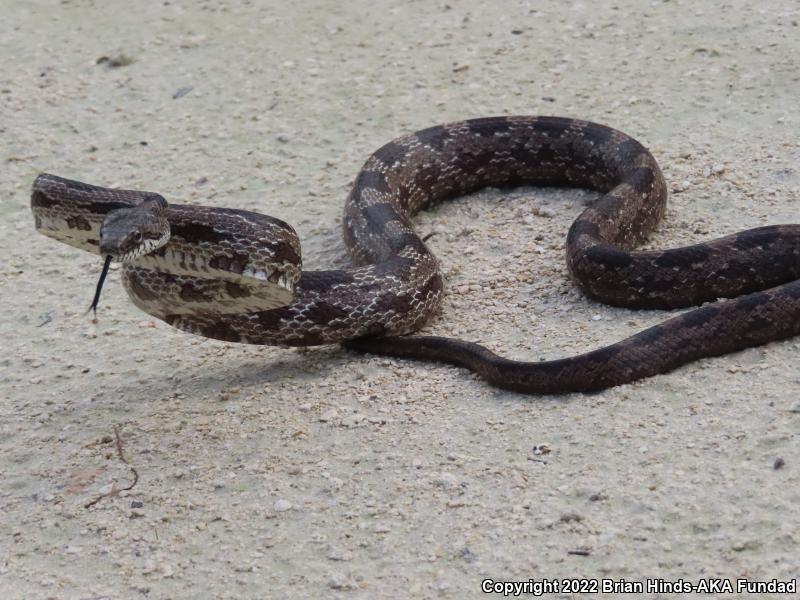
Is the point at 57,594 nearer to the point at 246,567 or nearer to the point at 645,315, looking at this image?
the point at 246,567

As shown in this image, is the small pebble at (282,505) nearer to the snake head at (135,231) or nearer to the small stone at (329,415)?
the small stone at (329,415)

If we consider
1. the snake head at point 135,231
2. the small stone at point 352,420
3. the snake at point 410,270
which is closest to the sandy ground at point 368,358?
the small stone at point 352,420

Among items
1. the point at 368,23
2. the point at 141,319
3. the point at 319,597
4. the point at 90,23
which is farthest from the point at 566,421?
the point at 90,23

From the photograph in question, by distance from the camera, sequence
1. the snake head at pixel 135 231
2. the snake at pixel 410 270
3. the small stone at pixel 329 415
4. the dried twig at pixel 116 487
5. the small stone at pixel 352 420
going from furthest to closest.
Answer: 1. the small stone at pixel 329 415
2. the small stone at pixel 352 420
3. the snake at pixel 410 270
4. the dried twig at pixel 116 487
5. the snake head at pixel 135 231

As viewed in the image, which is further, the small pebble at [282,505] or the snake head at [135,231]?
the snake head at [135,231]

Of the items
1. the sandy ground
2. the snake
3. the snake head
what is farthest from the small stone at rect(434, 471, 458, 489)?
the snake head

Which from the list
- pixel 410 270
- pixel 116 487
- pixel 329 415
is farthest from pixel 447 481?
pixel 410 270

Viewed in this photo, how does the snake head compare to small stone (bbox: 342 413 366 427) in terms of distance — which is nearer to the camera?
the snake head

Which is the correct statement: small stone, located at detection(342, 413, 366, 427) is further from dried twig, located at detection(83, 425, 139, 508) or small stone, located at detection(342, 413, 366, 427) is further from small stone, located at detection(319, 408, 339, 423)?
dried twig, located at detection(83, 425, 139, 508)

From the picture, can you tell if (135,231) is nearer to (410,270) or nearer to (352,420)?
(352,420)

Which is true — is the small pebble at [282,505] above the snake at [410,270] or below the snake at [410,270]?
below
